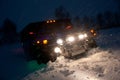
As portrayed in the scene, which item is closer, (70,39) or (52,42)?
(70,39)

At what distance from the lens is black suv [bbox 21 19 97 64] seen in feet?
31.9

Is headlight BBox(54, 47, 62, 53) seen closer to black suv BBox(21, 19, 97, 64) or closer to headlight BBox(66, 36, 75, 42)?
black suv BBox(21, 19, 97, 64)

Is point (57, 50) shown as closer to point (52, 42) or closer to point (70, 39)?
point (52, 42)

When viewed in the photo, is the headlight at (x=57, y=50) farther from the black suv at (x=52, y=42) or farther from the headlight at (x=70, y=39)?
the headlight at (x=70, y=39)

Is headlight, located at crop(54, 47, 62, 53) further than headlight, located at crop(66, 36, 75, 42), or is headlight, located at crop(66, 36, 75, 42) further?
headlight, located at crop(66, 36, 75, 42)

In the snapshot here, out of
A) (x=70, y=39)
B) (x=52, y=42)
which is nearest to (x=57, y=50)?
(x=52, y=42)

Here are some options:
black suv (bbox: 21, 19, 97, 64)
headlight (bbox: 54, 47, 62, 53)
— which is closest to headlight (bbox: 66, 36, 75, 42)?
black suv (bbox: 21, 19, 97, 64)

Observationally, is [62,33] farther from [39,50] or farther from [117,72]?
[117,72]

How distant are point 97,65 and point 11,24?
224 ft

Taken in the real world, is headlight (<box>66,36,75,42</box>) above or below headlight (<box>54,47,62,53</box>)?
above

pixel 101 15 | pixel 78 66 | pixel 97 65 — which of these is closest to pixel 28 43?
pixel 78 66

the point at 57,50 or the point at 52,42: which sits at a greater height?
the point at 52,42

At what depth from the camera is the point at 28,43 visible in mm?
11164

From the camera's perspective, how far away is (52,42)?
9.95m
